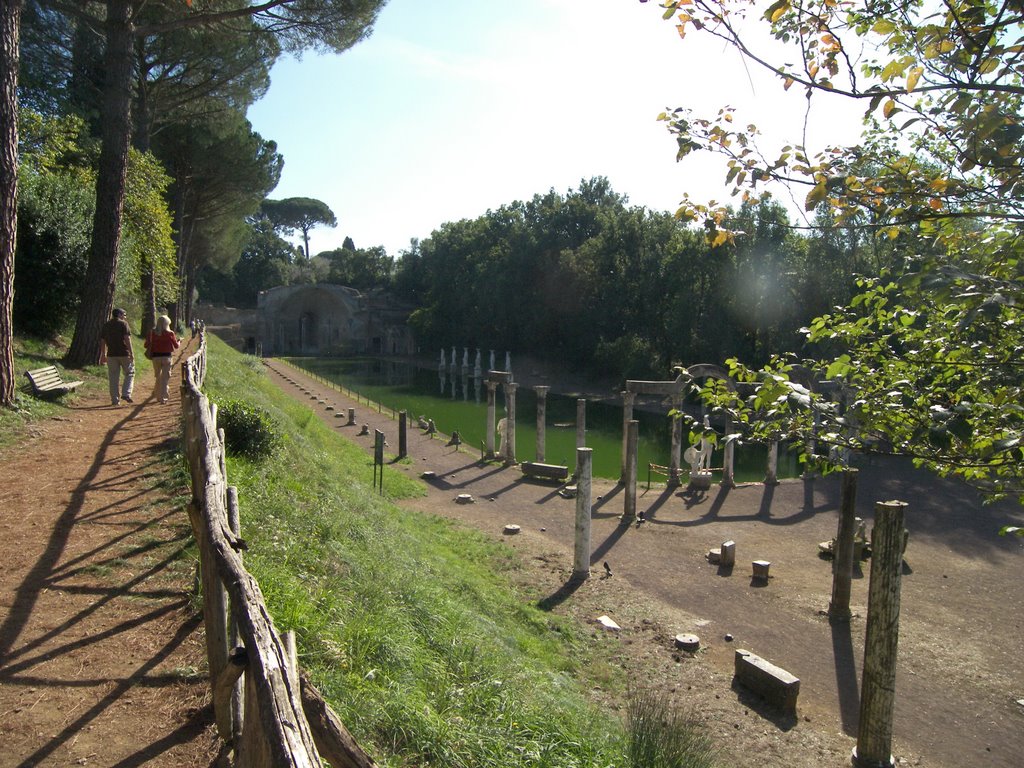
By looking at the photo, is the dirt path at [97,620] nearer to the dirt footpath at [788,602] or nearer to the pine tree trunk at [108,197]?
the dirt footpath at [788,602]

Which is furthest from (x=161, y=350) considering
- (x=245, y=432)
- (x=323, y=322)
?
(x=323, y=322)

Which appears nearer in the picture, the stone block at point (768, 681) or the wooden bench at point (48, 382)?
the stone block at point (768, 681)

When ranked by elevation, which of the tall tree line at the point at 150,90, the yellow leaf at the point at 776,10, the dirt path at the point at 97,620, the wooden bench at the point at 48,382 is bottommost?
the dirt path at the point at 97,620

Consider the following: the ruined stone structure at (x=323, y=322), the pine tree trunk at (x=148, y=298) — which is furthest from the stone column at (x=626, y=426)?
the ruined stone structure at (x=323, y=322)

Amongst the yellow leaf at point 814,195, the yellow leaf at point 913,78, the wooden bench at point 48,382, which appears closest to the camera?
the yellow leaf at point 913,78

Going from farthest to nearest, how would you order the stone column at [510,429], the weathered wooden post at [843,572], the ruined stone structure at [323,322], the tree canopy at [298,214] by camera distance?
the tree canopy at [298,214], the ruined stone structure at [323,322], the stone column at [510,429], the weathered wooden post at [843,572]

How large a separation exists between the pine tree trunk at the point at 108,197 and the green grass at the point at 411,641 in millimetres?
6123

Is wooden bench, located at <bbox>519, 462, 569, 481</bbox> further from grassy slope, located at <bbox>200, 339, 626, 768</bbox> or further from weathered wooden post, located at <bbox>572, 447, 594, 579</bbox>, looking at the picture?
grassy slope, located at <bbox>200, 339, 626, 768</bbox>

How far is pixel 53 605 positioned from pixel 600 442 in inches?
913

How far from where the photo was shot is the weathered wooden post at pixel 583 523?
35.6ft

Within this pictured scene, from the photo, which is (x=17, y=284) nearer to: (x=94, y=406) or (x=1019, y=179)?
(x=94, y=406)

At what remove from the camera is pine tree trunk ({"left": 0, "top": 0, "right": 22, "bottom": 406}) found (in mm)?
9023

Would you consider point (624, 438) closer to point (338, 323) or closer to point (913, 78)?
point (913, 78)

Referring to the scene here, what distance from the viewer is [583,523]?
10961mm
